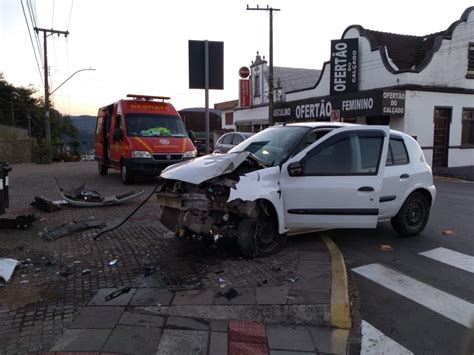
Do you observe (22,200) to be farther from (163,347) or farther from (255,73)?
(255,73)

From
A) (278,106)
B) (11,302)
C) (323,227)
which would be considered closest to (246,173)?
(323,227)

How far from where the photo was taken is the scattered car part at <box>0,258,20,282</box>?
4.85 metres

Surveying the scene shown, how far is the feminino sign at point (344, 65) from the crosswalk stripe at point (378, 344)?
21.6 meters

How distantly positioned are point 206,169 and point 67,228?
2.76 metres

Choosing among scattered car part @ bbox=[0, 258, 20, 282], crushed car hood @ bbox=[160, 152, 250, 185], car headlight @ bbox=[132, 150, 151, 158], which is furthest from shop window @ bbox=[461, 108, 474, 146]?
scattered car part @ bbox=[0, 258, 20, 282]

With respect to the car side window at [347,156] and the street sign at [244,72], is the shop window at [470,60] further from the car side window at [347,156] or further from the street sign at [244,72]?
the car side window at [347,156]

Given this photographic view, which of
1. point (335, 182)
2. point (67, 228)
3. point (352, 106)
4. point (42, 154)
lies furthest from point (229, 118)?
point (335, 182)

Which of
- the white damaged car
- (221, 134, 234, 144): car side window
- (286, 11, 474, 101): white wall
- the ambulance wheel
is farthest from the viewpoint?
(286, 11, 474, 101): white wall

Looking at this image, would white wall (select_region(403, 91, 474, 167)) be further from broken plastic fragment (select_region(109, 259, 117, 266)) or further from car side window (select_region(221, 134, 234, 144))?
broken plastic fragment (select_region(109, 259, 117, 266))

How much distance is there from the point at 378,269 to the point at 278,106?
82.2ft

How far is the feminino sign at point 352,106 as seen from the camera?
2006cm

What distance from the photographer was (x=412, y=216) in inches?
286

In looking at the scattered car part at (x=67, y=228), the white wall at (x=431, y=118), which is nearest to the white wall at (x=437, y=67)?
the white wall at (x=431, y=118)

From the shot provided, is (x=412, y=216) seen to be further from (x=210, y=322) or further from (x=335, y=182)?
(x=210, y=322)
